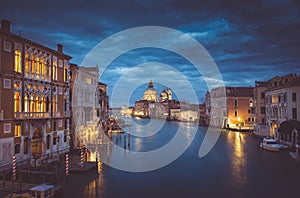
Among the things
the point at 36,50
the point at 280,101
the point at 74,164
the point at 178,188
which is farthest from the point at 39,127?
the point at 280,101

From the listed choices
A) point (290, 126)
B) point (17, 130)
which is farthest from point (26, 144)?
point (290, 126)

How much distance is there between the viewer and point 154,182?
19.5m

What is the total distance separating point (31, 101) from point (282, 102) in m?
30.3

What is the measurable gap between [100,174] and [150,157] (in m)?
9.95

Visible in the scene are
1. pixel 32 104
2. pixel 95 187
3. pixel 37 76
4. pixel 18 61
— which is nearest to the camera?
pixel 95 187

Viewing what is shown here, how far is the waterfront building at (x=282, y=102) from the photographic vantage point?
108 feet

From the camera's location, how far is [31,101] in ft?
73.8

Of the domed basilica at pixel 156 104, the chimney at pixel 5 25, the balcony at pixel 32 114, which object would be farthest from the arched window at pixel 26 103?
the domed basilica at pixel 156 104

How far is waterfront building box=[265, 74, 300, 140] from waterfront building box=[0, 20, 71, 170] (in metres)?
26.3

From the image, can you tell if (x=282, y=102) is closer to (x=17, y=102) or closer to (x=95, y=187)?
(x=95, y=187)

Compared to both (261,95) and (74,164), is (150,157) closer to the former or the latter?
(74,164)

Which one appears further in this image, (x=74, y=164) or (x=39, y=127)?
(x=39, y=127)

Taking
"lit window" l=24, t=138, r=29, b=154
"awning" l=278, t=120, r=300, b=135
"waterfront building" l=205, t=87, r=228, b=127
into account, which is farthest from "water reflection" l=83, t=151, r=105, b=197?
"waterfront building" l=205, t=87, r=228, b=127

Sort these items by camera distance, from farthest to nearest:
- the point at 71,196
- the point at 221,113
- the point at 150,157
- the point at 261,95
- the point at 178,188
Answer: the point at 221,113 → the point at 261,95 → the point at 150,157 → the point at 178,188 → the point at 71,196
